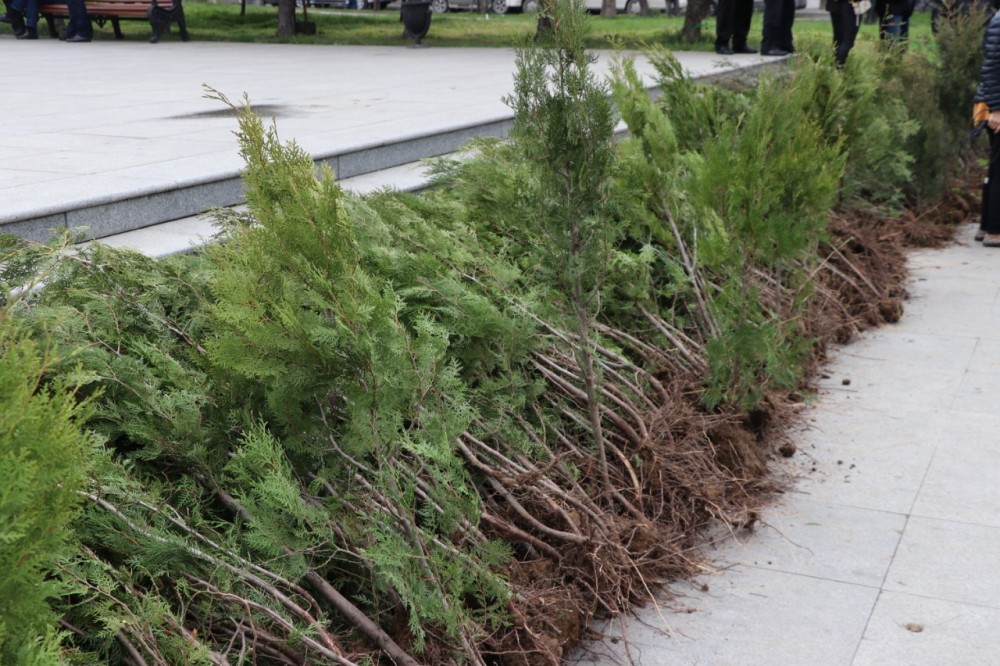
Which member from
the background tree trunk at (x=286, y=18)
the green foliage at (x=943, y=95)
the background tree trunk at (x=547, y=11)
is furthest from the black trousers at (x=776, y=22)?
the background tree trunk at (x=547, y=11)

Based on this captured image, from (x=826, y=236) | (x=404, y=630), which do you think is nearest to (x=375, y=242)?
(x=404, y=630)

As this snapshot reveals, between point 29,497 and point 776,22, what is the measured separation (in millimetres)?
14976

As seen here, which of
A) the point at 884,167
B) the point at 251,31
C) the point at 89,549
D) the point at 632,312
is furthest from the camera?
the point at 251,31

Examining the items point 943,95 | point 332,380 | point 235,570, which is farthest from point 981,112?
point 235,570

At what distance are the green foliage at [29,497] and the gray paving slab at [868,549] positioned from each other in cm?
198

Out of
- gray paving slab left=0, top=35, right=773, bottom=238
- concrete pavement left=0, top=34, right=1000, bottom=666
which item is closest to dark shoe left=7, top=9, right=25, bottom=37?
gray paving slab left=0, top=35, right=773, bottom=238

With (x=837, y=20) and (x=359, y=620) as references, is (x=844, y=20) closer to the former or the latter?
(x=837, y=20)

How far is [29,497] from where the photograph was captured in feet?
5.78

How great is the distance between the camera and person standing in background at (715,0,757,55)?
15.6 metres

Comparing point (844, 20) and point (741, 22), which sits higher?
point (844, 20)

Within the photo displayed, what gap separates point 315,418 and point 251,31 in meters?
21.1

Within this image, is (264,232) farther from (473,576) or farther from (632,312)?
(632,312)

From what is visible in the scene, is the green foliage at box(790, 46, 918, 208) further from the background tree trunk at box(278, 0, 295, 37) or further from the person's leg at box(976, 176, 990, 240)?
the background tree trunk at box(278, 0, 295, 37)

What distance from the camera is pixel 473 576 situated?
3.06 meters
